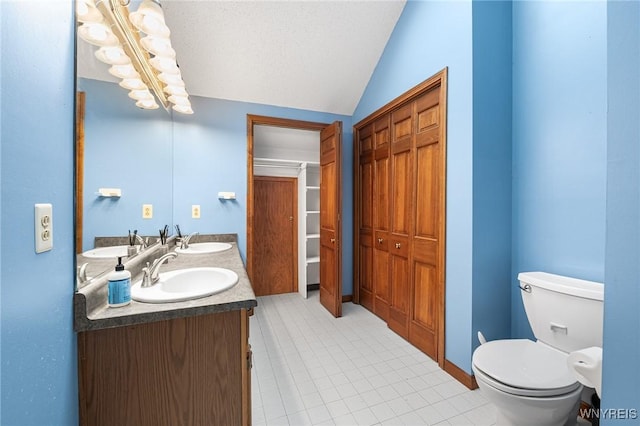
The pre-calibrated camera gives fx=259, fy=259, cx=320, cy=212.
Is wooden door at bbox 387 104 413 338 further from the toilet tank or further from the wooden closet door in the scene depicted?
the toilet tank

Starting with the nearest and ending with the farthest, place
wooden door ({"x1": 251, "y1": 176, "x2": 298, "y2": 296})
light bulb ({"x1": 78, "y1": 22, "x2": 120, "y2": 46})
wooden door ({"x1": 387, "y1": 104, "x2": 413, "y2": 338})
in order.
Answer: light bulb ({"x1": 78, "y1": 22, "x2": 120, "y2": 46}), wooden door ({"x1": 387, "y1": 104, "x2": 413, "y2": 338}), wooden door ({"x1": 251, "y1": 176, "x2": 298, "y2": 296})

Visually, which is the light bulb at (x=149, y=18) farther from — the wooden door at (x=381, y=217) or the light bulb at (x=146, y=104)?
the wooden door at (x=381, y=217)

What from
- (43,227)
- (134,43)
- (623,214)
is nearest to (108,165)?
(43,227)

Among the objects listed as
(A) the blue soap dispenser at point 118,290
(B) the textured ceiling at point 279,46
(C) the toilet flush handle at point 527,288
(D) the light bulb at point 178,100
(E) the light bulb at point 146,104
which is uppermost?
→ (B) the textured ceiling at point 279,46

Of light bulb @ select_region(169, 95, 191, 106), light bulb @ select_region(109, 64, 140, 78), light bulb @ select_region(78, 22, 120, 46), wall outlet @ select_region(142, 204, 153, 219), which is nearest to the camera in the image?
light bulb @ select_region(78, 22, 120, 46)

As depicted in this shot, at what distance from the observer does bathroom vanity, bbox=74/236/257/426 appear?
89cm

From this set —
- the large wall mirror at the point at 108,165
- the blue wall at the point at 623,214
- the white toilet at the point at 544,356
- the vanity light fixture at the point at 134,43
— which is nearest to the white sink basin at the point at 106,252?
the large wall mirror at the point at 108,165

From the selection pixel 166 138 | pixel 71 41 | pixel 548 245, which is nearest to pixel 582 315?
pixel 548 245

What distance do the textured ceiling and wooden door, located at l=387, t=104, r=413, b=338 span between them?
78 centimetres

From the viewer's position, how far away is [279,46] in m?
2.45

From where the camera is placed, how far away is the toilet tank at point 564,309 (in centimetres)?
126

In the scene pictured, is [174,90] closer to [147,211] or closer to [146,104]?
[146,104]

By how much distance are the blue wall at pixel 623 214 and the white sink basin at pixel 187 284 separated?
117 centimetres

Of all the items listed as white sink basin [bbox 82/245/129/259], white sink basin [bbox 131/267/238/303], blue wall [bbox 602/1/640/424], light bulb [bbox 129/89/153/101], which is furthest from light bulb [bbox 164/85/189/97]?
blue wall [bbox 602/1/640/424]
